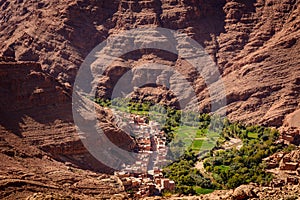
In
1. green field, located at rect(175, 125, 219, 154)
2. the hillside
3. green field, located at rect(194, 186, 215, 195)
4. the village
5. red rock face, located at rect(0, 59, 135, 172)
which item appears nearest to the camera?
the hillside

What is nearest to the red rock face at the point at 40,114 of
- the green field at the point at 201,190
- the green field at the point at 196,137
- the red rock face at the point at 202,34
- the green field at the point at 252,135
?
the green field at the point at 201,190

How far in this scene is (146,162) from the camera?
128 ft

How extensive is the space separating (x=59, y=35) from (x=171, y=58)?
56.1 ft

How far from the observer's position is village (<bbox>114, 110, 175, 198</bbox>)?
1302 inches

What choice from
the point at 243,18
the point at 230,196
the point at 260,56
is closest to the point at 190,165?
the point at 230,196

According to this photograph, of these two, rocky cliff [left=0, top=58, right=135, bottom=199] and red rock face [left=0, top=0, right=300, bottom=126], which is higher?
red rock face [left=0, top=0, right=300, bottom=126]

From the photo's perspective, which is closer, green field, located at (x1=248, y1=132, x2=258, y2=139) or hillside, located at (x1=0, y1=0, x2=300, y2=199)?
hillside, located at (x1=0, y1=0, x2=300, y2=199)

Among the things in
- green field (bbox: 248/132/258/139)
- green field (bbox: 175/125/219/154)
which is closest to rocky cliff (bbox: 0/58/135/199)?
green field (bbox: 175/125/219/154)

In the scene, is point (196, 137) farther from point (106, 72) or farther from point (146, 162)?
point (106, 72)

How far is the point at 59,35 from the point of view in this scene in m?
72.1

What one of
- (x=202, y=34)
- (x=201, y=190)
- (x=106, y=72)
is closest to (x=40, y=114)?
(x=201, y=190)

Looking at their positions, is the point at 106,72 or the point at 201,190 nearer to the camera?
the point at 201,190

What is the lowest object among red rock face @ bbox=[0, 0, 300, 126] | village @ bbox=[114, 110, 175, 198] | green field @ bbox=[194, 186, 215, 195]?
green field @ bbox=[194, 186, 215, 195]

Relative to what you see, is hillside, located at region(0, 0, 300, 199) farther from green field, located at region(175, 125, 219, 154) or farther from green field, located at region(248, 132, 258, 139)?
green field, located at region(175, 125, 219, 154)
